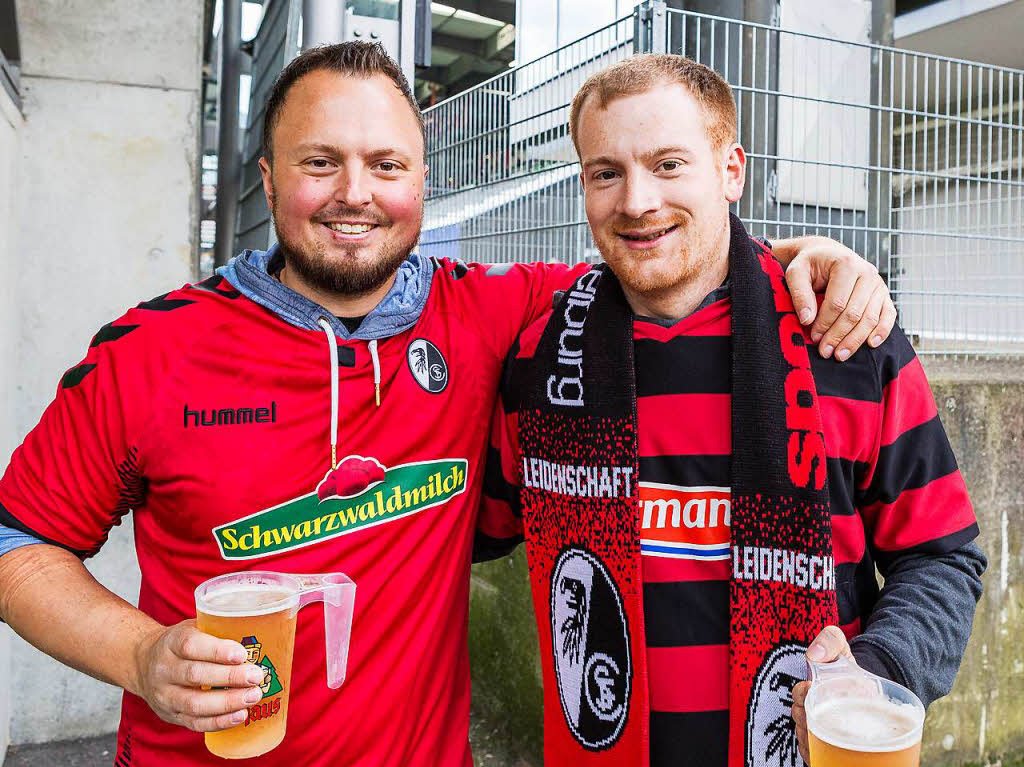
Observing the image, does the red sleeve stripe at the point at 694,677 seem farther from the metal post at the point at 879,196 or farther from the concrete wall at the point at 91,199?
the concrete wall at the point at 91,199

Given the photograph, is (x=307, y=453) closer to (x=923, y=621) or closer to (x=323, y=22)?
(x=923, y=621)

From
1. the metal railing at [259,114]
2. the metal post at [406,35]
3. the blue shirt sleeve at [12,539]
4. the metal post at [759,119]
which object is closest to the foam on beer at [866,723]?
the blue shirt sleeve at [12,539]

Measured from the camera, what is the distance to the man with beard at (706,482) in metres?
1.55

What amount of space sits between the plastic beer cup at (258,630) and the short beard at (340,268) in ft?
2.18

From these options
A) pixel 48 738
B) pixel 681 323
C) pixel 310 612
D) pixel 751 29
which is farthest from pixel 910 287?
pixel 48 738

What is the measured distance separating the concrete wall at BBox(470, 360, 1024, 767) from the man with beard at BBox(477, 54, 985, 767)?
1913 millimetres

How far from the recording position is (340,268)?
1808 mm

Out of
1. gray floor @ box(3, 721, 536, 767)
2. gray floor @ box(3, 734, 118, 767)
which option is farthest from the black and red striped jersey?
gray floor @ box(3, 734, 118, 767)

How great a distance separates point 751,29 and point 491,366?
2.29 metres

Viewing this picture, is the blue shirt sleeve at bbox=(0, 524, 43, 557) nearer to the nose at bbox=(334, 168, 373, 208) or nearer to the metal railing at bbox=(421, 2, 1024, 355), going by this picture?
the nose at bbox=(334, 168, 373, 208)

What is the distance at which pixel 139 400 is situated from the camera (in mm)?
1702

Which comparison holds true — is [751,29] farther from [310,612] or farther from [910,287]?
[310,612]

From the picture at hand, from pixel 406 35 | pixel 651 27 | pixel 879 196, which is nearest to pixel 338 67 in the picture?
pixel 406 35

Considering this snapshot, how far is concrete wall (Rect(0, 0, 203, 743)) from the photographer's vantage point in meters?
3.38
